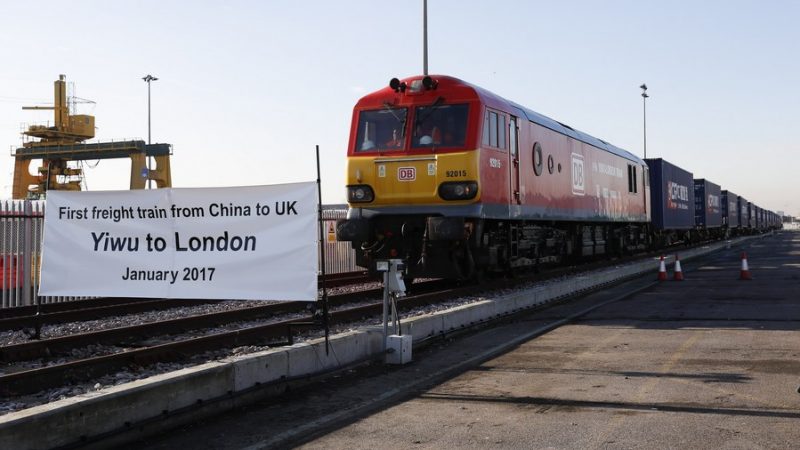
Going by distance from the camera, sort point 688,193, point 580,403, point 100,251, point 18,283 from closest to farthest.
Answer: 1. point 580,403
2. point 100,251
3. point 18,283
4. point 688,193

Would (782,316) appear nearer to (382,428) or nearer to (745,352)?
(745,352)

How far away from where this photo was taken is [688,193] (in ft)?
132

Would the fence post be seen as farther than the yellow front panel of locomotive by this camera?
No

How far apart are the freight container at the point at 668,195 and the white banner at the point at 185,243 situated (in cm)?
2775

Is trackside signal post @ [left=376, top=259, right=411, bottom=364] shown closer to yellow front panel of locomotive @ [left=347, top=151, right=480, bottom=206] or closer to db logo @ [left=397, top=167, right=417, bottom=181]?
yellow front panel of locomotive @ [left=347, top=151, right=480, bottom=206]

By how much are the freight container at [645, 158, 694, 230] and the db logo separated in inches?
A: 845

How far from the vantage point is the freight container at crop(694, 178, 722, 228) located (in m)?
45.5

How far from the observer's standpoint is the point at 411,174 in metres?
13.9

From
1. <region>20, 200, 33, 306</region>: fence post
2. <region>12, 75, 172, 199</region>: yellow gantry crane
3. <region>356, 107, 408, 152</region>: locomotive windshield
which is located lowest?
<region>20, 200, 33, 306</region>: fence post

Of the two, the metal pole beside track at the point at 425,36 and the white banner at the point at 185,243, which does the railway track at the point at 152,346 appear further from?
the metal pole beside track at the point at 425,36

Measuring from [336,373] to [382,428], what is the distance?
2290 millimetres

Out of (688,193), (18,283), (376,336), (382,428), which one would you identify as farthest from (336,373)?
(688,193)

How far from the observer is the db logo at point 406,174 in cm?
1388

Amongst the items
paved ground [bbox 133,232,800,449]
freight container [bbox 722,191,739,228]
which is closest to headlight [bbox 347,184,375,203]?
paved ground [bbox 133,232,800,449]
